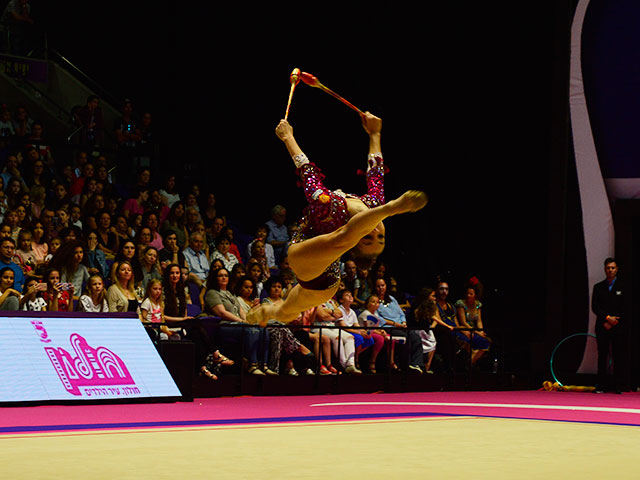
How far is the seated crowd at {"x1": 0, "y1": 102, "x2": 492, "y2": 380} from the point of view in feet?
29.6

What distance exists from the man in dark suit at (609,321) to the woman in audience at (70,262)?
5863mm

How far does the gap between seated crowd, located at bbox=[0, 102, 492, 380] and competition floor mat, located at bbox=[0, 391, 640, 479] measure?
2.68ft

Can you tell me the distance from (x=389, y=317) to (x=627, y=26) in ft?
14.8

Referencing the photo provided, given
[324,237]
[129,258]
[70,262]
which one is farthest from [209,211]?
[324,237]

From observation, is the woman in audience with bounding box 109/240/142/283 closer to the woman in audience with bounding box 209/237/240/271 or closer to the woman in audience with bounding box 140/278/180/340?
the woman in audience with bounding box 140/278/180/340

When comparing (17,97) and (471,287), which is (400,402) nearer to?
(471,287)

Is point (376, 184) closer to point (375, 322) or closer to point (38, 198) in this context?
point (375, 322)

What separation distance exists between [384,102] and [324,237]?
741cm

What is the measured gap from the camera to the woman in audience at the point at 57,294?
28.1 feet

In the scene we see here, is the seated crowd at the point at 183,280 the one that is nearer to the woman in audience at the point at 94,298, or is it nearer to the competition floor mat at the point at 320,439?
the woman in audience at the point at 94,298

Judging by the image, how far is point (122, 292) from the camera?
905cm

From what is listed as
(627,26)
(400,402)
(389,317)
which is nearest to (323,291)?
(400,402)

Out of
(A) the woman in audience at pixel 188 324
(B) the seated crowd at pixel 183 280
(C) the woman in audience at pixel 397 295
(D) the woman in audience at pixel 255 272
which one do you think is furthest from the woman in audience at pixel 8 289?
(C) the woman in audience at pixel 397 295

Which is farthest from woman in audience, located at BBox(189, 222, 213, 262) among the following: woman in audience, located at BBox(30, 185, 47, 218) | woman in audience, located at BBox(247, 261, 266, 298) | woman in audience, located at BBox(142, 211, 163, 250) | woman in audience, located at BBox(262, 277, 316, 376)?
woman in audience, located at BBox(30, 185, 47, 218)
